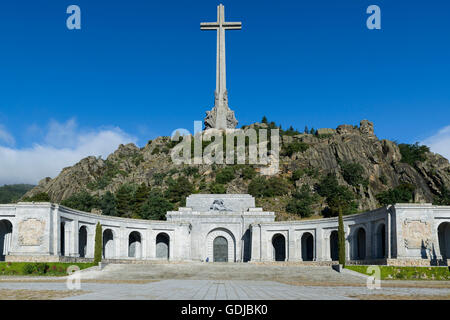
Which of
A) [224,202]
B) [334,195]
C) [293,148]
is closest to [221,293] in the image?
[224,202]

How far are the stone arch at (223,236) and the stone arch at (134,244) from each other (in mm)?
7714

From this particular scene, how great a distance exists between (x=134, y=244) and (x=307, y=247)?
19.8 meters

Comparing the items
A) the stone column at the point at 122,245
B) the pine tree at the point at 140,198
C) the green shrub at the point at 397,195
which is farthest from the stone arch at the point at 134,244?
the green shrub at the point at 397,195

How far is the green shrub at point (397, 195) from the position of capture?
69.8 metres

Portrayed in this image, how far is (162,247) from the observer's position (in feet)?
173

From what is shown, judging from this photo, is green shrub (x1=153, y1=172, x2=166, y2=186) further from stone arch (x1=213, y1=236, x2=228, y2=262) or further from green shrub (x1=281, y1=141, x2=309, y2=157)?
stone arch (x1=213, y1=236, x2=228, y2=262)

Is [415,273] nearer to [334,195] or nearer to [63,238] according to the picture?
[63,238]

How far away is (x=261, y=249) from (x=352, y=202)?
82.8 feet

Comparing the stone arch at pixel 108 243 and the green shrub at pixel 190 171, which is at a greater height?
the green shrub at pixel 190 171

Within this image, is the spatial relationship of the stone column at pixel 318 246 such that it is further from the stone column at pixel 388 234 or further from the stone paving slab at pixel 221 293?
the stone paving slab at pixel 221 293

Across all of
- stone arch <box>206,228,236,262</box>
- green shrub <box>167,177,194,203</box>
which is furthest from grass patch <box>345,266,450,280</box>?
green shrub <box>167,177,194,203</box>

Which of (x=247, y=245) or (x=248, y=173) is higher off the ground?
(x=248, y=173)

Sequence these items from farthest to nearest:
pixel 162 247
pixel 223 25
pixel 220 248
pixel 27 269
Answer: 1. pixel 223 25
2. pixel 220 248
3. pixel 162 247
4. pixel 27 269
